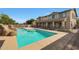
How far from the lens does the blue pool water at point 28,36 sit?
15.0 feet

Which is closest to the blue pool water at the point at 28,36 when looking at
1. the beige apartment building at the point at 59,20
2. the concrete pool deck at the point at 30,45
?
the concrete pool deck at the point at 30,45

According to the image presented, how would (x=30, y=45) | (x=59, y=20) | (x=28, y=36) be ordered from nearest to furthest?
(x=30, y=45), (x=28, y=36), (x=59, y=20)

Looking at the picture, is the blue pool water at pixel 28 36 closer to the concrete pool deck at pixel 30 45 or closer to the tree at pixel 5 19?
the concrete pool deck at pixel 30 45

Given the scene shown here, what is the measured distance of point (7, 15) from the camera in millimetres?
4535

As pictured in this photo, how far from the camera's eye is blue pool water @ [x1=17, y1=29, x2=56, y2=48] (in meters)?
4.59

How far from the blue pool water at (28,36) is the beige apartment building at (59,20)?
0.97 ft

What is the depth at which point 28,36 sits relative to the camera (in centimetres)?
470

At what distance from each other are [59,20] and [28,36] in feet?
3.63

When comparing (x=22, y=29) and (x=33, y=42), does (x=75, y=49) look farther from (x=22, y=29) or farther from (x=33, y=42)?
(x=22, y=29)

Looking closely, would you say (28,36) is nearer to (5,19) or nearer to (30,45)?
(30,45)

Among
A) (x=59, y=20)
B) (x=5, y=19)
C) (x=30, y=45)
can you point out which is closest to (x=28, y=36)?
(x=30, y=45)

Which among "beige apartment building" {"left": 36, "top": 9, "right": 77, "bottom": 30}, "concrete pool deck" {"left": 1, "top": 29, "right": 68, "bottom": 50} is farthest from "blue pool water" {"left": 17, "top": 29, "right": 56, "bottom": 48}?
"beige apartment building" {"left": 36, "top": 9, "right": 77, "bottom": 30}
